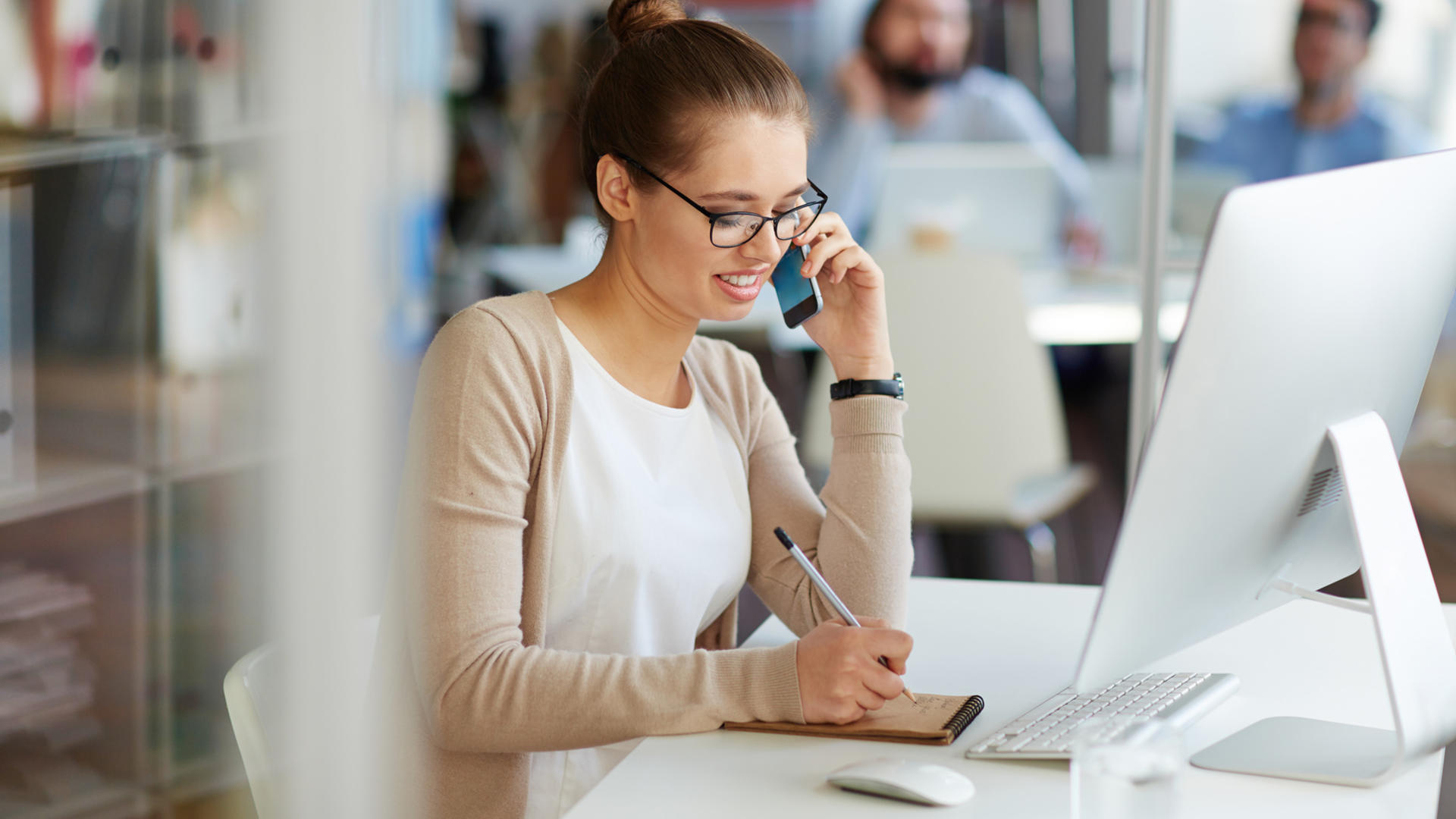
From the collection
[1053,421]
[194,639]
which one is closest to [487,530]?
[194,639]

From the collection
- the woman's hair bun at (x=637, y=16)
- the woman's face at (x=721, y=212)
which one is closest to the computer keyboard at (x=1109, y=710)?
the woman's face at (x=721, y=212)

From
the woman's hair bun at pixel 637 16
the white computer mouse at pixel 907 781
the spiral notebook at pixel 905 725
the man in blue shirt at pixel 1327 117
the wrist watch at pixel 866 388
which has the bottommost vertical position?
the white computer mouse at pixel 907 781

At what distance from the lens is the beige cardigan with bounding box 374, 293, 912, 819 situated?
98 cm

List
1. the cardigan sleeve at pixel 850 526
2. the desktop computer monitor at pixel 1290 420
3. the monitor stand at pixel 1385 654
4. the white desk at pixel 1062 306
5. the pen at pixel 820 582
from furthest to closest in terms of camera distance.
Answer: the white desk at pixel 1062 306, the cardigan sleeve at pixel 850 526, the pen at pixel 820 582, the monitor stand at pixel 1385 654, the desktop computer monitor at pixel 1290 420

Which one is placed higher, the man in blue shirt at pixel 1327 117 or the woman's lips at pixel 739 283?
the man in blue shirt at pixel 1327 117

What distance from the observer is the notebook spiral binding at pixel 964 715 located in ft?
3.19

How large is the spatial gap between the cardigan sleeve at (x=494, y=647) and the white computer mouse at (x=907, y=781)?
12 cm

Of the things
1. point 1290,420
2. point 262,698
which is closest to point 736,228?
point 1290,420

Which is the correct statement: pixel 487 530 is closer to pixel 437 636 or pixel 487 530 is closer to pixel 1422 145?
pixel 437 636

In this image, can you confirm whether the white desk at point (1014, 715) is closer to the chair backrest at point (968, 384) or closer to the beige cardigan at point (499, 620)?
the beige cardigan at point (499, 620)

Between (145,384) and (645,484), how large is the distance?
64 centimetres

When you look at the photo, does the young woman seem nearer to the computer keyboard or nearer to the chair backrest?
the computer keyboard

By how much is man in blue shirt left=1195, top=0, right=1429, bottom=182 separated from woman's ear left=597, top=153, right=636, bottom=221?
2.78 metres

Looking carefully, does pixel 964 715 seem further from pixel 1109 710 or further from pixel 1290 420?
pixel 1290 420
